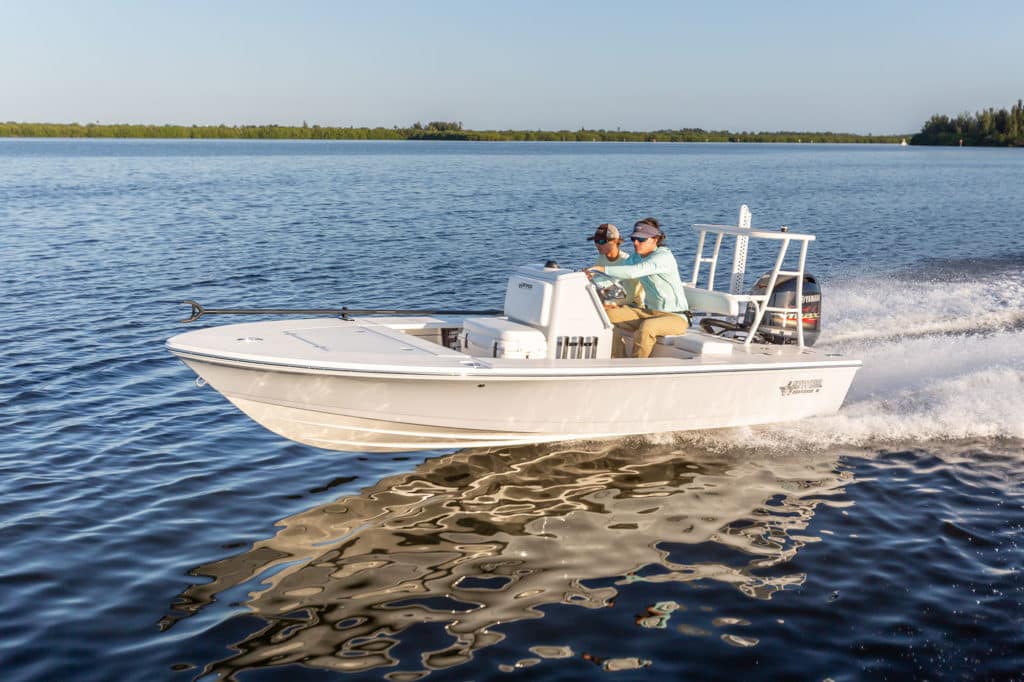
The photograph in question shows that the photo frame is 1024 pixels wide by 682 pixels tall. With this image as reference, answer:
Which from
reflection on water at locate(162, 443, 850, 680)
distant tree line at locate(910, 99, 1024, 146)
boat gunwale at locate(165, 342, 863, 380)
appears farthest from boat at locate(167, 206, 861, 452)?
distant tree line at locate(910, 99, 1024, 146)

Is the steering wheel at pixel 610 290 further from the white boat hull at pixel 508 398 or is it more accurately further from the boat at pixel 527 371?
the white boat hull at pixel 508 398

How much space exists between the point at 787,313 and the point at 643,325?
1674 millimetres

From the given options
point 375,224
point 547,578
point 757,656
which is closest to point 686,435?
point 547,578

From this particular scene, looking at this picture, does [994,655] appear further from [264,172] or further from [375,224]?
[264,172]

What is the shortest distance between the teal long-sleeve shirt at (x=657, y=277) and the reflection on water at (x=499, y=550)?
4.63 feet

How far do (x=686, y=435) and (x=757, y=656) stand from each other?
155 inches

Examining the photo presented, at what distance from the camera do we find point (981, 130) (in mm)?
117250

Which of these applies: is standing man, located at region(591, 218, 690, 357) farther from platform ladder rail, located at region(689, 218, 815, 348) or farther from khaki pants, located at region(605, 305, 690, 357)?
platform ladder rail, located at region(689, 218, 815, 348)

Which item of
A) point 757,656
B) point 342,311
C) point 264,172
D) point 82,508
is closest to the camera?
point 757,656

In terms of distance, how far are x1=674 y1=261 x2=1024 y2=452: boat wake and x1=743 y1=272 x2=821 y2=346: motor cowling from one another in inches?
34.9

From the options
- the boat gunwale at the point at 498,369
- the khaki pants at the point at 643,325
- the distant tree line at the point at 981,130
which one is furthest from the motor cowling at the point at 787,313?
the distant tree line at the point at 981,130

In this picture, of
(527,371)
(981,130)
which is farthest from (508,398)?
(981,130)

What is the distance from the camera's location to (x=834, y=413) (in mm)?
8781

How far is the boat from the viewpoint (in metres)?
6.86
